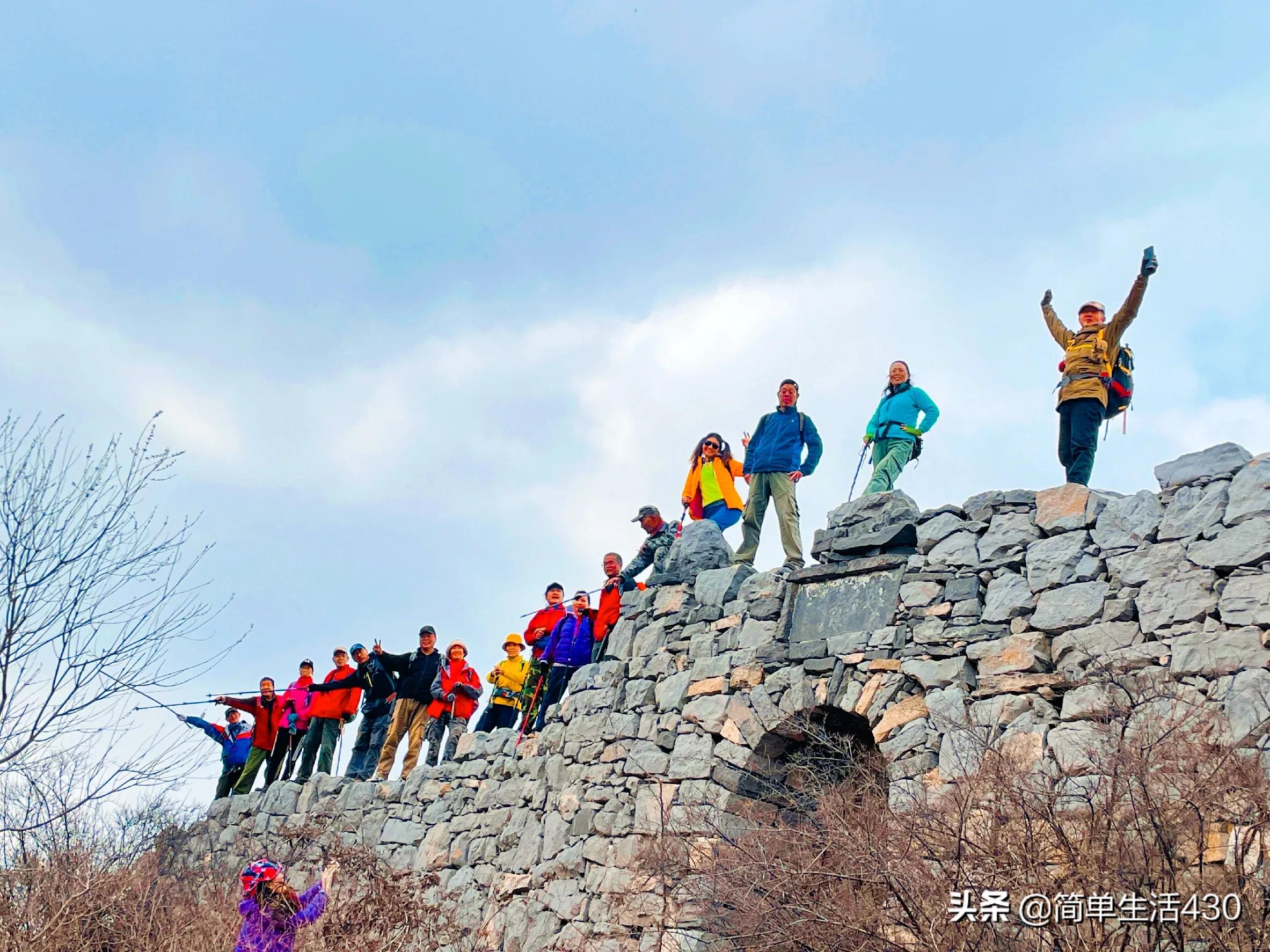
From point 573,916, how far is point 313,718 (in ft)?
18.4

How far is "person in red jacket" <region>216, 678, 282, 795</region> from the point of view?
513 inches

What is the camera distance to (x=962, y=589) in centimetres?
684

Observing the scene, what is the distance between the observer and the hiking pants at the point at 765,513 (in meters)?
8.41

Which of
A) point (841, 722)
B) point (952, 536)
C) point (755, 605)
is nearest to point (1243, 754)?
point (952, 536)

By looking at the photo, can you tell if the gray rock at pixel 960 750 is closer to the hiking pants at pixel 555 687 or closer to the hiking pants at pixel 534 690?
the hiking pants at pixel 555 687

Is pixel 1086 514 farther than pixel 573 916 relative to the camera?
No

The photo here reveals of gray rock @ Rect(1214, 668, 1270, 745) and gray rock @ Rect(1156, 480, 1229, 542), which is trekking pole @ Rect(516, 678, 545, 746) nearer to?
gray rock @ Rect(1156, 480, 1229, 542)

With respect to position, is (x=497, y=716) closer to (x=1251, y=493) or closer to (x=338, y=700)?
(x=338, y=700)

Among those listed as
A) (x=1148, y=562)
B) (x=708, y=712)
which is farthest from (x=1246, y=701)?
(x=708, y=712)

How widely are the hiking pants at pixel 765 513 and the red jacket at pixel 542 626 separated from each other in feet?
7.26

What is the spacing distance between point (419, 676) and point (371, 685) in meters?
0.89

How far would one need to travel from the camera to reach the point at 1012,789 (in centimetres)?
507

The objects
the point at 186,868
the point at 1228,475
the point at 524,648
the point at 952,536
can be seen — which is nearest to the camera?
the point at 1228,475

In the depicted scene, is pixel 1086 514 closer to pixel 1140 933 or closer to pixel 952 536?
pixel 952 536
